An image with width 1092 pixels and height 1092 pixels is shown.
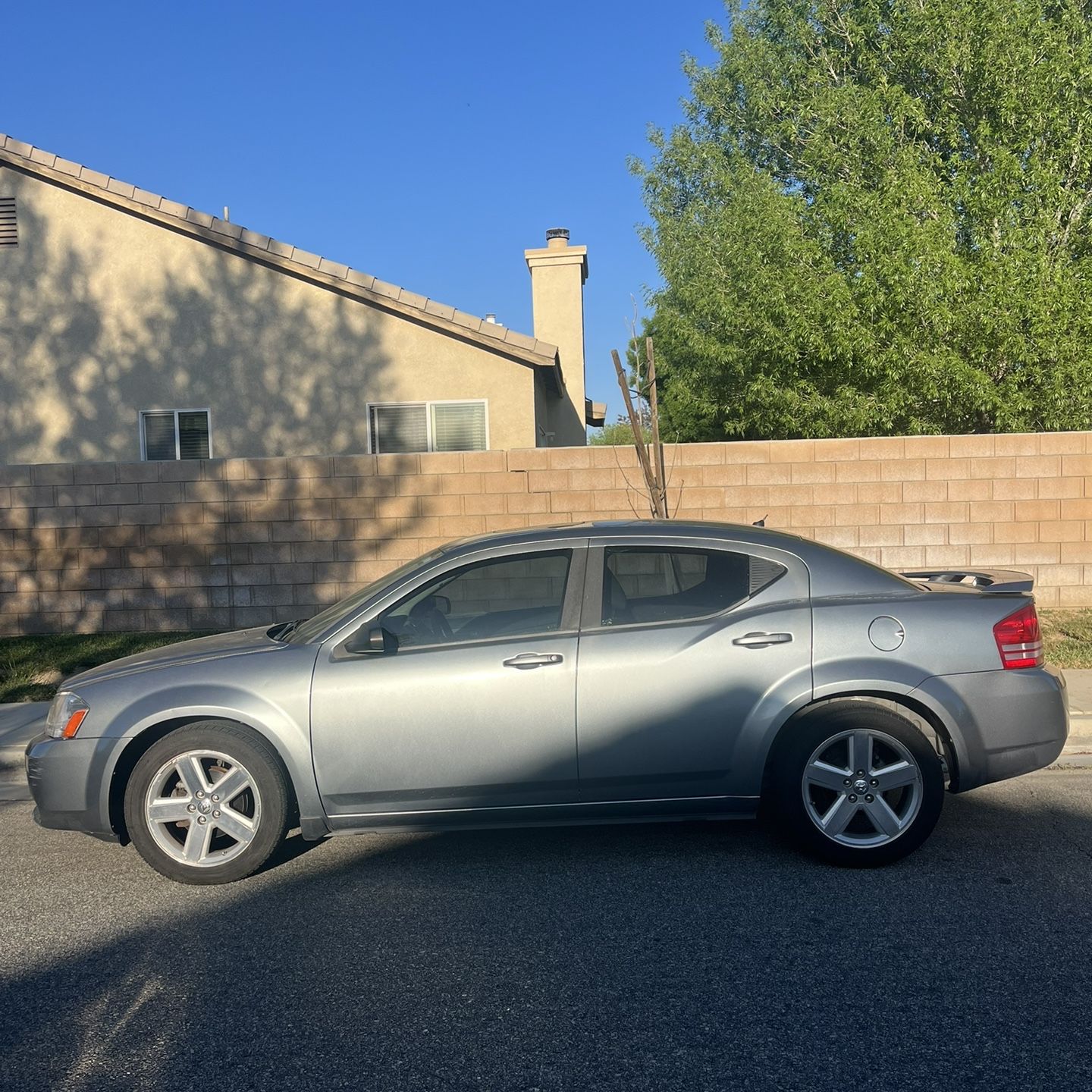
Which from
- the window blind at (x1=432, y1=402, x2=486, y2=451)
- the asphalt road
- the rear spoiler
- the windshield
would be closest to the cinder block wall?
the window blind at (x1=432, y1=402, x2=486, y2=451)

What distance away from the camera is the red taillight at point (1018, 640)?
515 centimetres

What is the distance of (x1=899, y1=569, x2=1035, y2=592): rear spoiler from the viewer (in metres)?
5.61

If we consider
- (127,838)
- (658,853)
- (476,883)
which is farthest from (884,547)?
(127,838)

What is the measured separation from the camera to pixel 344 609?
220 inches

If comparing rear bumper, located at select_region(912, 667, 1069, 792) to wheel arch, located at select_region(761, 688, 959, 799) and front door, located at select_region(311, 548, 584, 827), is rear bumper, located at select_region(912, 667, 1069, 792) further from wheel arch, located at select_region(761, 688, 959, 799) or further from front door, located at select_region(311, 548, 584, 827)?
front door, located at select_region(311, 548, 584, 827)

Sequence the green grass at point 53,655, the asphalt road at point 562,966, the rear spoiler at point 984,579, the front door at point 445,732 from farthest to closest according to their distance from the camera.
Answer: the green grass at point 53,655 < the rear spoiler at point 984,579 < the front door at point 445,732 < the asphalt road at point 562,966

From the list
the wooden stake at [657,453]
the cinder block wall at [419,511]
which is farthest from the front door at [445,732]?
the cinder block wall at [419,511]

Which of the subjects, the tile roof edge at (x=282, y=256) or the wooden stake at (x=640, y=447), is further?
the tile roof edge at (x=282, y=256)

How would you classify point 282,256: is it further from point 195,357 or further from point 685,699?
point 685,699

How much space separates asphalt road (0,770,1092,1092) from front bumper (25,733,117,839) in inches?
12.8

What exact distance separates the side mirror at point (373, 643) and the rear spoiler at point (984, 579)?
104 inches

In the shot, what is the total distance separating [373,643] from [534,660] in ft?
2.43

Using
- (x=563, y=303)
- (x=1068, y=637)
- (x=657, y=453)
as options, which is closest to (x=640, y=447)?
(x=657, y=453)

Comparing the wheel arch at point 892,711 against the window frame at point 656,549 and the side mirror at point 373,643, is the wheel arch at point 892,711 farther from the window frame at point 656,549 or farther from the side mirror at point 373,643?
the side mirror at point 373,643
